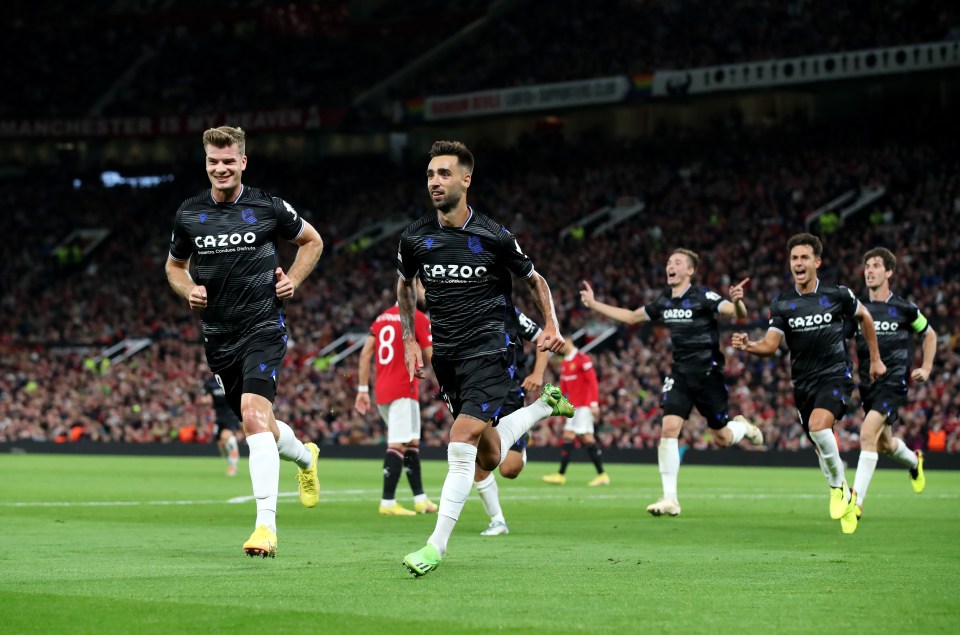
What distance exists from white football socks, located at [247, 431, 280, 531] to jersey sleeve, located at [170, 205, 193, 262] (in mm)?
1503

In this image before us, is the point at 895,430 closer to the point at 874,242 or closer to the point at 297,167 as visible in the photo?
the point at 874,242

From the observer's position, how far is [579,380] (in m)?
25.1

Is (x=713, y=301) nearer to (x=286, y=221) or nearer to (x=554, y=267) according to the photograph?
(x=286, y=221)

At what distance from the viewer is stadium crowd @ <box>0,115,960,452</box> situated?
36156 mm

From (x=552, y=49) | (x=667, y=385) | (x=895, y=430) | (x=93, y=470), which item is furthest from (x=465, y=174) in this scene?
(x=552, y=49)

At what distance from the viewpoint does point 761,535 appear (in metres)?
12.2

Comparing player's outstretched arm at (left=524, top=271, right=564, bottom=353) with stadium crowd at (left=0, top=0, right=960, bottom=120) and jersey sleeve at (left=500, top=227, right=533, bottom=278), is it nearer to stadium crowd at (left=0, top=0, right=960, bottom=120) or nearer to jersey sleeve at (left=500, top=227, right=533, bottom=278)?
jersey sleeve at (left=500, top=227, right=533, bottom=278)

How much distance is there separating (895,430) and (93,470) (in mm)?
18235

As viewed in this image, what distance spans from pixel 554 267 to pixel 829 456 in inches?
1233

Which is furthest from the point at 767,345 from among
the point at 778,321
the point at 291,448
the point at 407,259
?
the point at 291,448

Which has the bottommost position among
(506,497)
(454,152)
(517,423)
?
(506,497)

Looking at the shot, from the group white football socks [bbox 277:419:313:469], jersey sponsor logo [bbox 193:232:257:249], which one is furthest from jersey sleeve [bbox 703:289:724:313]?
jersey sponsor logo [bbox 193:232:257:249]

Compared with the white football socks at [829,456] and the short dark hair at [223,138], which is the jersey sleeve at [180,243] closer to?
the short dark hair at [223,138]

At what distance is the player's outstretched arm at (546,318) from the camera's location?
376 inches
